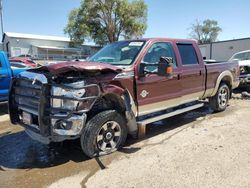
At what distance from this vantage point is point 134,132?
4699 millimetres

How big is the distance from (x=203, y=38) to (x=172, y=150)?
262 ft

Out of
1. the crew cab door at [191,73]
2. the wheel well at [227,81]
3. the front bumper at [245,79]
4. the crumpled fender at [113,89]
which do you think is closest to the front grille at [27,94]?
the crumpled fender at [113,89]

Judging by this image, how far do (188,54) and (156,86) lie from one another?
5.02 ft

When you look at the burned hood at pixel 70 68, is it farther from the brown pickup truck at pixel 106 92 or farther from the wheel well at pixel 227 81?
the wheel well at pixel 227 81

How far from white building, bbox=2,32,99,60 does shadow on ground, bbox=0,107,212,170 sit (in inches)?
1609

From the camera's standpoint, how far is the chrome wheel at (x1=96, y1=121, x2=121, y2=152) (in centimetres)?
417

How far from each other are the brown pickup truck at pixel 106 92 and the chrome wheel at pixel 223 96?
147 cm

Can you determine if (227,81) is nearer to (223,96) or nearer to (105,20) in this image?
(223,96)

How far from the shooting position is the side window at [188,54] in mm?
5676

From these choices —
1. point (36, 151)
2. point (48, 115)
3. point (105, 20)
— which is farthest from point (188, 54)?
point (105, 20)

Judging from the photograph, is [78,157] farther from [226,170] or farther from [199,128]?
[199,128]

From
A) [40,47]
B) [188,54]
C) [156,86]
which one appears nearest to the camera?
[156,86]

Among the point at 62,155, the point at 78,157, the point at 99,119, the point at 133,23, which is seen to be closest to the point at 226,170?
the point at 99,119

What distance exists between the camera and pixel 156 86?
4910 millimetres
